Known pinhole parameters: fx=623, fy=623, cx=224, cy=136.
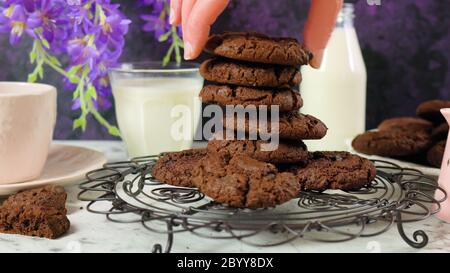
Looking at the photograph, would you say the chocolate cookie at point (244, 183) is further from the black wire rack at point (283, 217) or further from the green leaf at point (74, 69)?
the green leaf at point (74, 69)

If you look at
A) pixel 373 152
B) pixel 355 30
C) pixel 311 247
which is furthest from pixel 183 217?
pixel 355 30

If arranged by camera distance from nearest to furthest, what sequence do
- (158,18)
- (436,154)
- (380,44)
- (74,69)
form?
(436,154) → (74,69) → (158,18) → (380,44)

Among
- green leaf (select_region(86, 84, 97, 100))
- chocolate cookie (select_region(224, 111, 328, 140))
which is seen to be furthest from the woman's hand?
green leaf (select_region(86, 84, 97, 100))

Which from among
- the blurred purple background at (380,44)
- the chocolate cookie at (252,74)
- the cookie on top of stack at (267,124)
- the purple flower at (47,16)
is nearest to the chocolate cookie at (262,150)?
the cookie on top of stack at (267,124)

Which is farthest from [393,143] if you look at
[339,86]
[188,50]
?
[188,50]

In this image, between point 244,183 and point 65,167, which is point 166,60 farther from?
point 244,183

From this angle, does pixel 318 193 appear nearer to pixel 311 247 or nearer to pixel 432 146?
pixel 311 247

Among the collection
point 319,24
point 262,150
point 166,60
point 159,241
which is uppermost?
point 319,24
